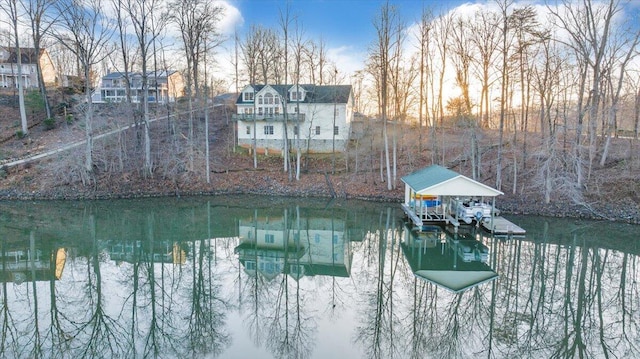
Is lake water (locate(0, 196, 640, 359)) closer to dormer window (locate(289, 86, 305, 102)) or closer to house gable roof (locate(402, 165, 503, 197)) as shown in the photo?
house gable roof (locate(402, 165, 503, 197))

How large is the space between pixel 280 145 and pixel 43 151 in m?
18.0

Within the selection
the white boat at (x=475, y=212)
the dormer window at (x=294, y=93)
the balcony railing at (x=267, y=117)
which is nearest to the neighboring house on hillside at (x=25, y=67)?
the balcony railing at (x=267, y=117)

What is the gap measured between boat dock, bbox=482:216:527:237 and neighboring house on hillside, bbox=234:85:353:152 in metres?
17.8

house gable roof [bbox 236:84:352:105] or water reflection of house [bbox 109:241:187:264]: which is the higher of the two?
house gable roof [bbox 236:84:352:105]

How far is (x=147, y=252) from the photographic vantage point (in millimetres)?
15312

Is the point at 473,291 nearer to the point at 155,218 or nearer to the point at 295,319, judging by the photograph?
the point at 295,319

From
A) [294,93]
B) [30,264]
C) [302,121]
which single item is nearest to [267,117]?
[302,121]

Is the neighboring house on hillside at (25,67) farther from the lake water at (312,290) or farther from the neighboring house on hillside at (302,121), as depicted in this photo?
the lake water at (312,290)

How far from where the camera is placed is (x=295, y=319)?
10.2 meters

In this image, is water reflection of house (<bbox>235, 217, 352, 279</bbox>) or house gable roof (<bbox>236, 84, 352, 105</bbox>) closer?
water reflection of house (<bbox>235, 217, 352, 279</bbox>)

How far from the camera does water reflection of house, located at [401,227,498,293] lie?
41.1 feet

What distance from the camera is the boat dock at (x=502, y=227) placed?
17273 millimetres

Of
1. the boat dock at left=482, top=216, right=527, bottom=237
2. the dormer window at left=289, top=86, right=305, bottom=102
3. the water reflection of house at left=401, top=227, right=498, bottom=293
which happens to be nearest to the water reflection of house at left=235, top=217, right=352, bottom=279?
the water reflection of house at left=401, top=227, right=498, bottom=293

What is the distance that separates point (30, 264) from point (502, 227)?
18.9 meters
